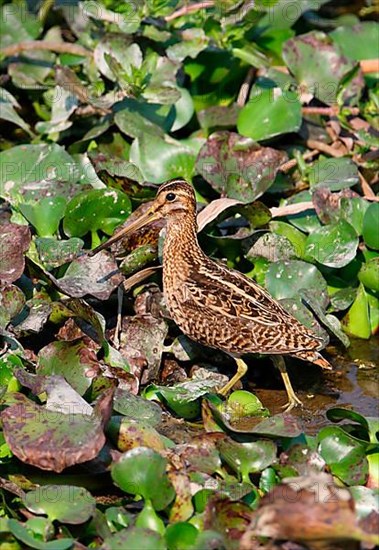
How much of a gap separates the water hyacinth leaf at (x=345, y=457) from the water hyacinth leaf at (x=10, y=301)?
1641 millimetres

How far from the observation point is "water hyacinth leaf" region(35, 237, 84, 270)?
6.11 m

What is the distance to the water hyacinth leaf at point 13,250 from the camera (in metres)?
5.94

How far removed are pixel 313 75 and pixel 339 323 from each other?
227 cm

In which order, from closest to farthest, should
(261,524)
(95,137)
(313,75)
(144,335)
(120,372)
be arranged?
(261,524) → (120,372) → (144,335) → (95,137) → (313,75)

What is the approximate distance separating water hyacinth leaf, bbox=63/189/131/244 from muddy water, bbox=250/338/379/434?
119 centimetres

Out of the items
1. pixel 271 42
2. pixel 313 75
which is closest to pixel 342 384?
pixel 313 75

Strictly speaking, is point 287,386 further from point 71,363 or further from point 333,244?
point 71,363

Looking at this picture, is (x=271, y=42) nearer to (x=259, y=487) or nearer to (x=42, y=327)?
(x=42, y=327)

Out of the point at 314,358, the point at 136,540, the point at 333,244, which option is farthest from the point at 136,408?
the point at 333,244

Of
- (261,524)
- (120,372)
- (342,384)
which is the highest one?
(261,524)

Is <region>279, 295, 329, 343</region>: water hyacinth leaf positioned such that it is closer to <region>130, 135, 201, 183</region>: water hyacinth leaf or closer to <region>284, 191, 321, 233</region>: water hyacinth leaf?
<region>284, 191, 321, 233</region>: water hyacinth leaf

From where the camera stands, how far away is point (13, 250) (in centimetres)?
598

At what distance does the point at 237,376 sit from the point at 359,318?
1034 mm

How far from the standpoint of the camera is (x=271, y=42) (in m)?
8.61
